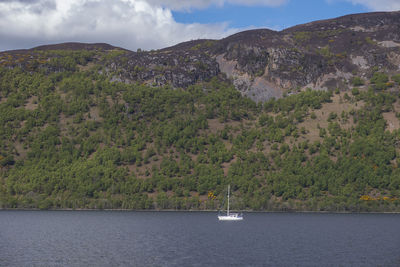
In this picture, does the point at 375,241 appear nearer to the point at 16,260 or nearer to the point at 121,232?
the point at 121,232

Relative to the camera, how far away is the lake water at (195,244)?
7731 cm

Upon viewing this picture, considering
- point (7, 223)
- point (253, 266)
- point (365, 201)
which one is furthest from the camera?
point (365, 201)

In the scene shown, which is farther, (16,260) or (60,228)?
(60,228)

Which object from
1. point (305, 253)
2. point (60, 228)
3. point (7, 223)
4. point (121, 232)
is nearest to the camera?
point (305, 253)

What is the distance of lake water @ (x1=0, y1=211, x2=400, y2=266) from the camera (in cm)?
7731

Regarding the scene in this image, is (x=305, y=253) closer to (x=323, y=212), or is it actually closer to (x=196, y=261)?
(x=196, y=261)

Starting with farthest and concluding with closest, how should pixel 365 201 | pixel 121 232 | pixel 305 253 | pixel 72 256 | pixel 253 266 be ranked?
pixel 365 201
pixel 121 232
pixel 305 253
pixel 72 256
pixel 253 266

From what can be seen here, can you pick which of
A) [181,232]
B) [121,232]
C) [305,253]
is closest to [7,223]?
[121,232]

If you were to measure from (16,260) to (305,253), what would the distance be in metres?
44.0

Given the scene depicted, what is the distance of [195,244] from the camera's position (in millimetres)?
96500

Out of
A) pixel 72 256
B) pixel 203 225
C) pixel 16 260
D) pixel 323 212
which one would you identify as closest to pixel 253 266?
pixel 72 256

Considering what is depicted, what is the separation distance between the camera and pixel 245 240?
104500 mm

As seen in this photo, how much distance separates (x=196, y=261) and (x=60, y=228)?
2406 inches

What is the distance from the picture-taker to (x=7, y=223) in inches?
5507
